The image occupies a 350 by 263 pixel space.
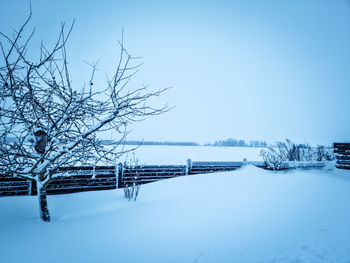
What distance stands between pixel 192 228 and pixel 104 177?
4962mm

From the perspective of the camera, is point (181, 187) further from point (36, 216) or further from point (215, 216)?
point (36, 216)

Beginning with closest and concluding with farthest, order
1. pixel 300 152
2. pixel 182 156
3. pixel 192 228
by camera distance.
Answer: pixel 192 228 → pixel 300 152 → pixel 182 156

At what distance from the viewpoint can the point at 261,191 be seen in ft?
14.8

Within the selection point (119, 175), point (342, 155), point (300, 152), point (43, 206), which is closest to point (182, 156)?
point (300, 152)

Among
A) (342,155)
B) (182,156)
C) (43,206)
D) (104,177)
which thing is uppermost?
(342,155)

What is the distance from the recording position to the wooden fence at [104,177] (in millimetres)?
5309

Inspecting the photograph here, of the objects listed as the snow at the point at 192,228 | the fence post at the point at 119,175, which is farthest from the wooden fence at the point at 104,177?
the snow at the point at 192,228

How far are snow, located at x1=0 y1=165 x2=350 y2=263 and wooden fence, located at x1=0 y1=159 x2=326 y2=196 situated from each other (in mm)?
1209

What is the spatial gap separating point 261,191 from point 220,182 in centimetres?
136

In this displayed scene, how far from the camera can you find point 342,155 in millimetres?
11312

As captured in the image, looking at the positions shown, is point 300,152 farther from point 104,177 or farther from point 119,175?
point 104,177

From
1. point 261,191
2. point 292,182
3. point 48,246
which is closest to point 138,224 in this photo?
point 48,246

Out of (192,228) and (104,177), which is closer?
(192,228)

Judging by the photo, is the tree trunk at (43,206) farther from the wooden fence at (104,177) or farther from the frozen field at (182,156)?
the frozen field at (182,156)
